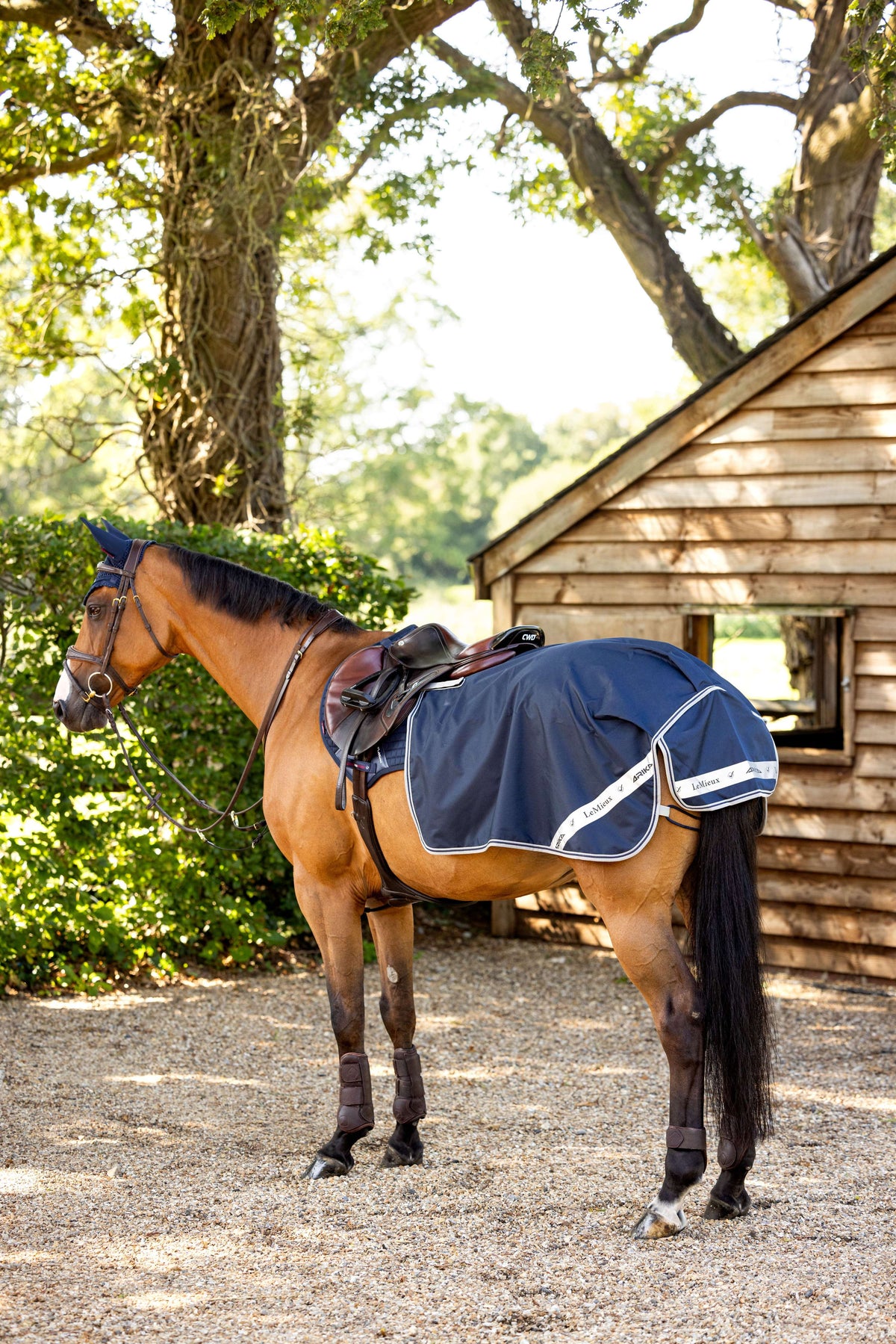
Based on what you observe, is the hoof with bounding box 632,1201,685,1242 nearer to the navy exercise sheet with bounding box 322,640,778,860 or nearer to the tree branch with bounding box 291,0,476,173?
the navy exercise sheet with bounding box 322,640,778,860

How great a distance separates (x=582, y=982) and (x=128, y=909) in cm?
260

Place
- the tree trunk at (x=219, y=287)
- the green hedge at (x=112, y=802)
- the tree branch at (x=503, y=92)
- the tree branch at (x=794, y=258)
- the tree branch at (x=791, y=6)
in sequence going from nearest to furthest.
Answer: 1. the green hedge at (x=112, y=802)
2. the tree trunk at (x=219, y=287)
3. the tree branch at (x=794, y=258)
4. the tree branch at (x=503, y=92)
5. the tree branch at (x=791, y=6)

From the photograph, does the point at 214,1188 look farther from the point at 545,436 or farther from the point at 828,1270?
the point at 545,436

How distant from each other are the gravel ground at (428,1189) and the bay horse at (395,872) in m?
0.24

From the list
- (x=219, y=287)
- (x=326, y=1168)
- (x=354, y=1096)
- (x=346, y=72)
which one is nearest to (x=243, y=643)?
(x=354, y=1096)

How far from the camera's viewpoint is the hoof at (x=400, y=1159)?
12.5 ft

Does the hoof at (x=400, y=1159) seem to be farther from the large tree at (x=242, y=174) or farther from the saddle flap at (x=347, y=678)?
the large tree at (x=242, y=174)

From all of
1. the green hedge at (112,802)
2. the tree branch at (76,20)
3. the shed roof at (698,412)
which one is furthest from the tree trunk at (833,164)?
the green hedge at (112,802)

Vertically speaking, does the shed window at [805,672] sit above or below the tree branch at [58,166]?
below

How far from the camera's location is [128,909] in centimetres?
616

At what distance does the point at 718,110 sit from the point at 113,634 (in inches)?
355

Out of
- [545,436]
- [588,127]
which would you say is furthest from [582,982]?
[545,436]

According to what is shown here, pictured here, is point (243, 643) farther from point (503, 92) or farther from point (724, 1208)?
point (503, 92)

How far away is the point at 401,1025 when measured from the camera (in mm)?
3889
